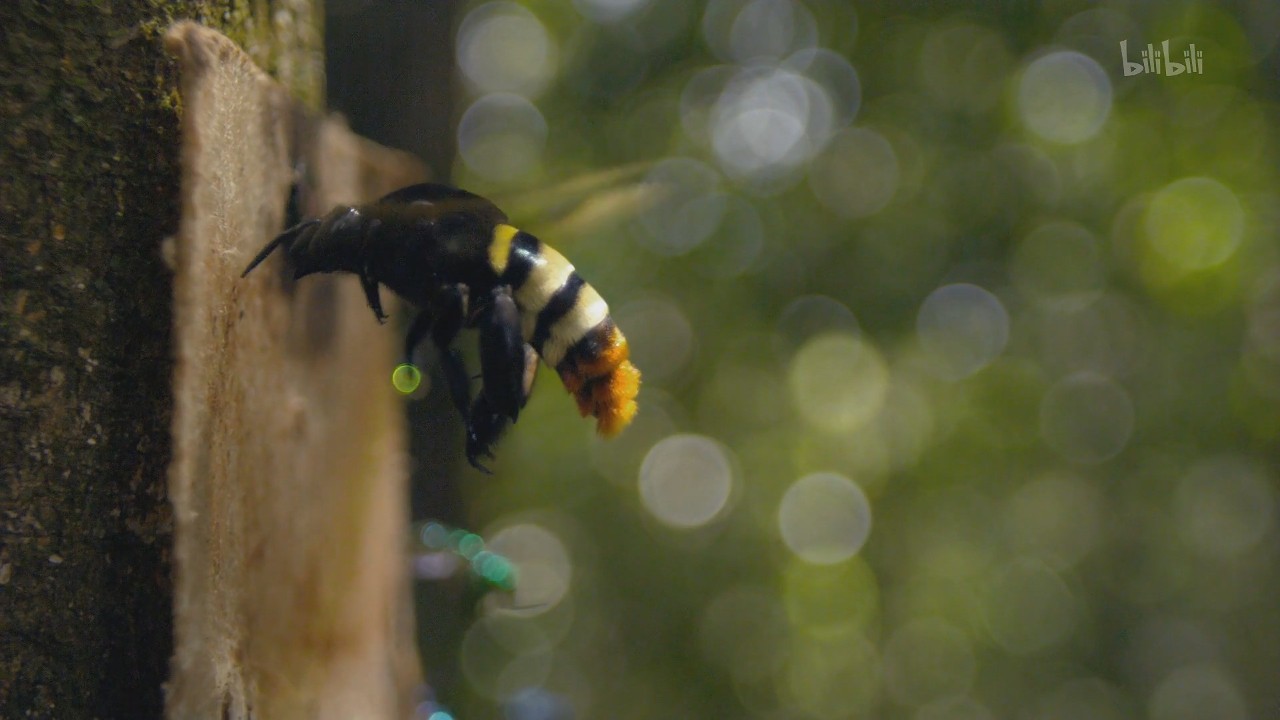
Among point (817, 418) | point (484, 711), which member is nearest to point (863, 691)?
point (817, 418)

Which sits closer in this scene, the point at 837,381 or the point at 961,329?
the point at 961,329

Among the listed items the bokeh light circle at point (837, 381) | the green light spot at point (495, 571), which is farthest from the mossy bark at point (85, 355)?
the bokeh light circle at point (837, 381)

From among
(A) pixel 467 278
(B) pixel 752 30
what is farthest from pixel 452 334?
(B) pixel 752 30

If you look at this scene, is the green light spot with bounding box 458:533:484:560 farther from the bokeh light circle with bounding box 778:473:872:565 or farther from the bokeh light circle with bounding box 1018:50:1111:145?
the bokeh light circle with bounding box 1018:50:1111:145

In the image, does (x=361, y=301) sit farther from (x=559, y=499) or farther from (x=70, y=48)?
(x=559, y=499)

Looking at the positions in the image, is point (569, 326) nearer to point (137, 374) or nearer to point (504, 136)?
point (137, 374)

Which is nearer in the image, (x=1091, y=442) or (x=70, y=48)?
(x=70, y=48)
